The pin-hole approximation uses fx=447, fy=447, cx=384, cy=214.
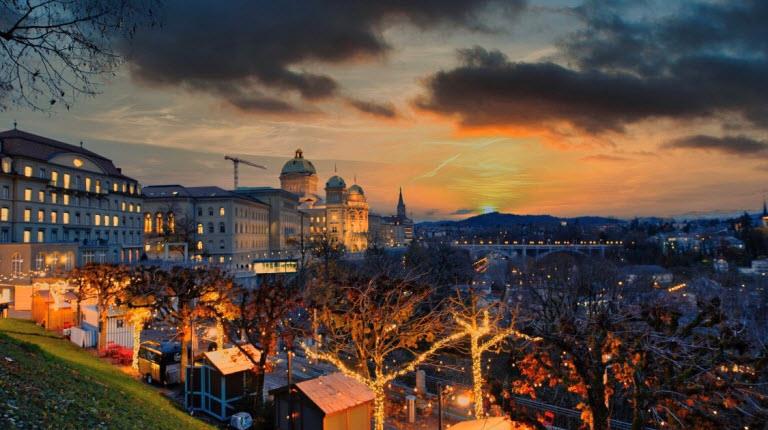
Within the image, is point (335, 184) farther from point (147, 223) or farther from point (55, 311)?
point (55, 311)

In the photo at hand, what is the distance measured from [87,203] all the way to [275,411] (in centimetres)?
5275

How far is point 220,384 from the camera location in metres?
16.2

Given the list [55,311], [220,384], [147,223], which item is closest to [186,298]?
[220,384]

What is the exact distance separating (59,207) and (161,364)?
41.7 meters

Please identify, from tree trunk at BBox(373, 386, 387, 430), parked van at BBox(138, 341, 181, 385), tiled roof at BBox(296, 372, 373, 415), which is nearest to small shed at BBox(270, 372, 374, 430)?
tiled roof at BBox(296, 372, 373, 415)

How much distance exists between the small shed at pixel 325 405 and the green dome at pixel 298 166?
13597 cm

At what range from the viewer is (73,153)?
2068 inches

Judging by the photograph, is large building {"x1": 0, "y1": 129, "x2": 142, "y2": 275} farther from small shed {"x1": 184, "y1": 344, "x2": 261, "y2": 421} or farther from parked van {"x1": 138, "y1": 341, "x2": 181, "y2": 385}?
small shed {"x1": 184, "y1": 344, "x2": 261, "y2": 421}

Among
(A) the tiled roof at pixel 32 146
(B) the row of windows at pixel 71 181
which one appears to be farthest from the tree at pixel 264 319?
(A) the tiled roof at pixel 32 146

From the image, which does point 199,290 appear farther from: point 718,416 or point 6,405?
point 718,416

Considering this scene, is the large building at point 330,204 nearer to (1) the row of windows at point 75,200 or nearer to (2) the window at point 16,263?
(1) the row of windows at point 75,200

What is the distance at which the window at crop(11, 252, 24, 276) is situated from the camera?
127 feet

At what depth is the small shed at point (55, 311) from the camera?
26859 millimetres

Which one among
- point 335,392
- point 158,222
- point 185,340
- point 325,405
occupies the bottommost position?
point 325,405
